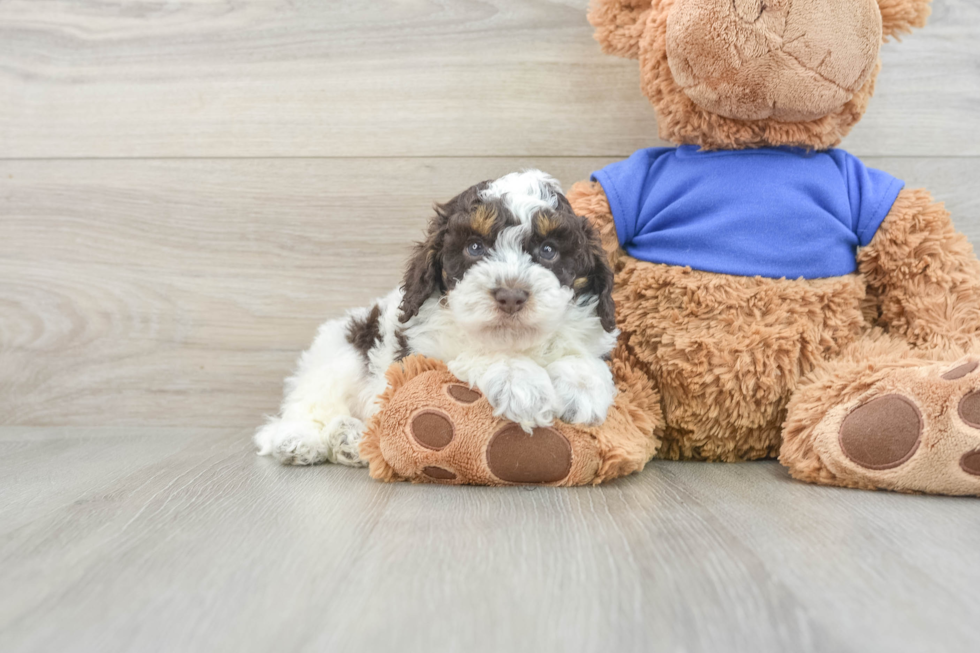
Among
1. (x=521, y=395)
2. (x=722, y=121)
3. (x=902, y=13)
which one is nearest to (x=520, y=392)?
(x=521, y=395)

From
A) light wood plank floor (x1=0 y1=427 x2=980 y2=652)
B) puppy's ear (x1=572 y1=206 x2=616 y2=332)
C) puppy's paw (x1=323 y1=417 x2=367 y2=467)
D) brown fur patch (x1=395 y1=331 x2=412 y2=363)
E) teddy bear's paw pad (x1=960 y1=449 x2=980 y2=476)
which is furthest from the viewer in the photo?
puppy's paw (x1=323 y1=417 x2=367 y2=467)

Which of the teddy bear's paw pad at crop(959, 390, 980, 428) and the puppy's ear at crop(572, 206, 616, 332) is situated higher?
the puppy's ear at crop(572, 206, 616, 332)

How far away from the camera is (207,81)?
2.22 m

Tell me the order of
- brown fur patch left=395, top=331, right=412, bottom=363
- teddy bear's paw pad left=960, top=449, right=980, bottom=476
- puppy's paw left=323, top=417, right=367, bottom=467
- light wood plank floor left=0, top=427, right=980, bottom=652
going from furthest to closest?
puppy's paw left=323, top=417, right=367, bottom=467 < brown fur patch left=395, top=331, right=412, bottom=363 < teddy bear's paw pad left=960, top=449, right=980, bottom=476 < light wood plank floor left=0, top=427, right=980, bottom=652

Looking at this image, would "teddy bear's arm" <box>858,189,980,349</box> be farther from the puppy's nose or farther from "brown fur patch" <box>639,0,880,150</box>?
the puppy's nose

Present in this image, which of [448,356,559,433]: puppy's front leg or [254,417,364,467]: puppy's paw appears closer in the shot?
[448,356,559,433]: puppy's front leg

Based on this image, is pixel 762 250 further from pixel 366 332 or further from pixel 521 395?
pixel 366 332

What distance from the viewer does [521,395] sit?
1.44 m

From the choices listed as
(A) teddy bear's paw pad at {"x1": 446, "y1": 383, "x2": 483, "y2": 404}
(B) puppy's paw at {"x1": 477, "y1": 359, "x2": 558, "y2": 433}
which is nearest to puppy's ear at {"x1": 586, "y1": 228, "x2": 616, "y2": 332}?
(B) puppy's paw at {"x1": 477, "y1": 359, "x2": 558, "y2": 433}

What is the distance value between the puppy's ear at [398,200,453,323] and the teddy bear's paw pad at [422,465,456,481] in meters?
0.33

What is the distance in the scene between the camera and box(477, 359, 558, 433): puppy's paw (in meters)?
1.45

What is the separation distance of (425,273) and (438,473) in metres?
0.43

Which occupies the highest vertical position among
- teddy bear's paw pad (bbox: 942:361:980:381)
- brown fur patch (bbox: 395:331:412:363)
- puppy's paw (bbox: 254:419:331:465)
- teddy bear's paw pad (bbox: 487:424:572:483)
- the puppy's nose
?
the puppy's nose

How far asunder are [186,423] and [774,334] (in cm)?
177
